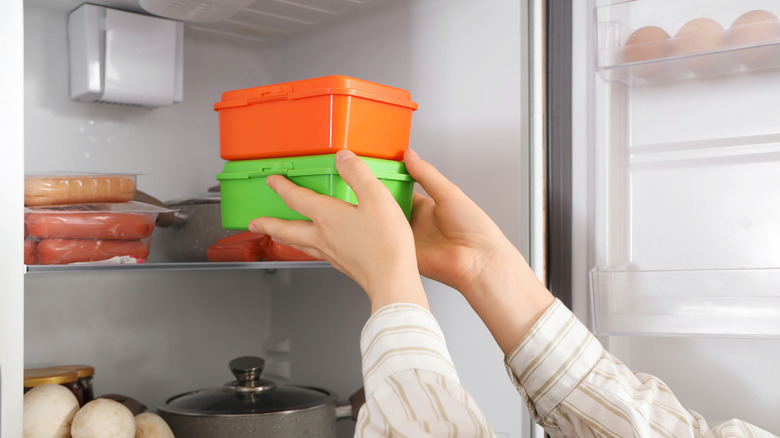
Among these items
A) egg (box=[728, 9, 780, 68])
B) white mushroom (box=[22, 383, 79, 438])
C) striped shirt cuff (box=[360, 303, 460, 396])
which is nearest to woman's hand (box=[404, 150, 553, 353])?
striped shirt cuff (box=[360, 303, 460, 396])

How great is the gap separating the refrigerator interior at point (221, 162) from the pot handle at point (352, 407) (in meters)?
0.08

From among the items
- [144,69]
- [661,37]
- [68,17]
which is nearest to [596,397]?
[661,37]

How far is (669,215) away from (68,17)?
3.74ft

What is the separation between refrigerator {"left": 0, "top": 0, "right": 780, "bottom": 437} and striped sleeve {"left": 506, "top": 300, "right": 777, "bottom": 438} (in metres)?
0.11

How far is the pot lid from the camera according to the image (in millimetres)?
1187

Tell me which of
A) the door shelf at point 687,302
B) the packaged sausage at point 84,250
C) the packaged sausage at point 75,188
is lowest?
the door shelf at point 687,302

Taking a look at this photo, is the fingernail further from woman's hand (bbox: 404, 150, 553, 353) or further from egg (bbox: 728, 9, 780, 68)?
egg (bbox: 728, 9, 780, 68)

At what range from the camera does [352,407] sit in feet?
4.37

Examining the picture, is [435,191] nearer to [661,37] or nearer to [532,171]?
[532,171]

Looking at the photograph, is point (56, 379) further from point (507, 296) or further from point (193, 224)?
point (507, 296)

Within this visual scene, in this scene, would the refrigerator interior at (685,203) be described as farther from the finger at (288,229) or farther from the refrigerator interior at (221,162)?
the finger at (288,229)

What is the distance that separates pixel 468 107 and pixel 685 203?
0.39m

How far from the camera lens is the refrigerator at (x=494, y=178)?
975 mm

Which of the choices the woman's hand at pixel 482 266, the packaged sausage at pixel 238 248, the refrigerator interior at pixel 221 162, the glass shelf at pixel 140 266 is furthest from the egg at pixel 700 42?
the packaged sausage at pixel 238 248
